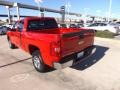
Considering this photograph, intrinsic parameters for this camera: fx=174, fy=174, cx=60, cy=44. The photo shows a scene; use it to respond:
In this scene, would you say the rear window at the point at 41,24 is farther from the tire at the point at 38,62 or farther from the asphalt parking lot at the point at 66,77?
the asphalt parking lot at the point at 66,77

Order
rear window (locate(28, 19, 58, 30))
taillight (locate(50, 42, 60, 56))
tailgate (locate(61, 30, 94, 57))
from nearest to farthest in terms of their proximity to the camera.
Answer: taillight (locate(50, 42, 60, 56)) → tailgate (locate(61, 30, 94, 57)) → rear window (locate(28, 19, 58, 30))

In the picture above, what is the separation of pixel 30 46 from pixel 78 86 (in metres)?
2.73

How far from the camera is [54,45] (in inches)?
208

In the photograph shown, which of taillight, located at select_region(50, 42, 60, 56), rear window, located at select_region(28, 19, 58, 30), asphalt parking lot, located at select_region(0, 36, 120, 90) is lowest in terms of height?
asphalt parking lot, located at select_region(0, 36, 120, 90)

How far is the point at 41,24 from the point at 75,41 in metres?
2.59

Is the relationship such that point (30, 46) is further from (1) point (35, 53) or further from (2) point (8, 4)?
(2) point (8, 4)

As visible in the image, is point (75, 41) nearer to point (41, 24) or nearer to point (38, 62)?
point (38, 62)

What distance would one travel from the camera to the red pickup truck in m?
5.33

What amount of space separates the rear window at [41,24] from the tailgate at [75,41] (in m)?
2.22

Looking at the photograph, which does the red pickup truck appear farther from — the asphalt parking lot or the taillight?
the asphalt parking lot

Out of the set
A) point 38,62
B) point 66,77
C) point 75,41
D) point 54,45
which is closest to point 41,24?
point 38,62

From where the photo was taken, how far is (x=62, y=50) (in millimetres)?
5340

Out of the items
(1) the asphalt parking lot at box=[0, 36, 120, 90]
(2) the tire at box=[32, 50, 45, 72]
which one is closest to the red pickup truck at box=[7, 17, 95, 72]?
(2) the tire at box=[32, 50, 45, 72]

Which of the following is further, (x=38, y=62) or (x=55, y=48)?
(x=38, y=62)
